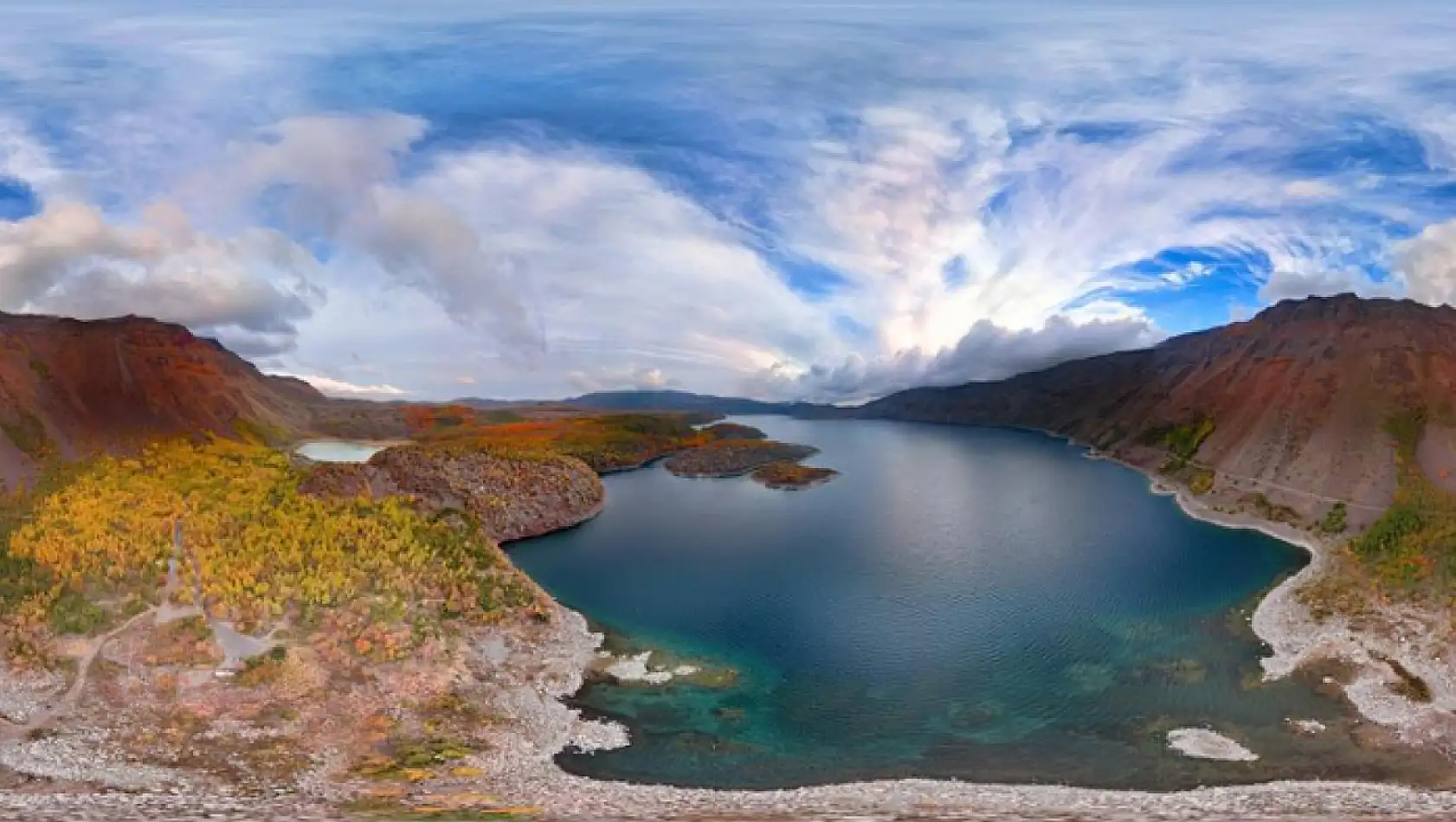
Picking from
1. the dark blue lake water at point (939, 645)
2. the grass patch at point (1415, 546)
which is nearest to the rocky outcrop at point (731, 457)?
the dark blue lake water at point (939, 645)

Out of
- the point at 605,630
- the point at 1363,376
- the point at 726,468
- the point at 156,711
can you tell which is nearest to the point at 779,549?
the point at 605,630

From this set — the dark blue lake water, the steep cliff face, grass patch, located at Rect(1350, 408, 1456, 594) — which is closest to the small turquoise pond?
the dark blue lake water

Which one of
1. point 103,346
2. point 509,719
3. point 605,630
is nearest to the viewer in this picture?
point 509,719

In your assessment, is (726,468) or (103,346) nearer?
(103,346)

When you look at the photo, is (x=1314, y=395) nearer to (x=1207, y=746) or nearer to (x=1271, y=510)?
(x=1271, y=510)

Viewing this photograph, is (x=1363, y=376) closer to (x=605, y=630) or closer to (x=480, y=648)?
(x=605, y=630)

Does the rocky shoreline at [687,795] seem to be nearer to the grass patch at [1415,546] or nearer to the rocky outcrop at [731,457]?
the grass patch at [1415,546]
